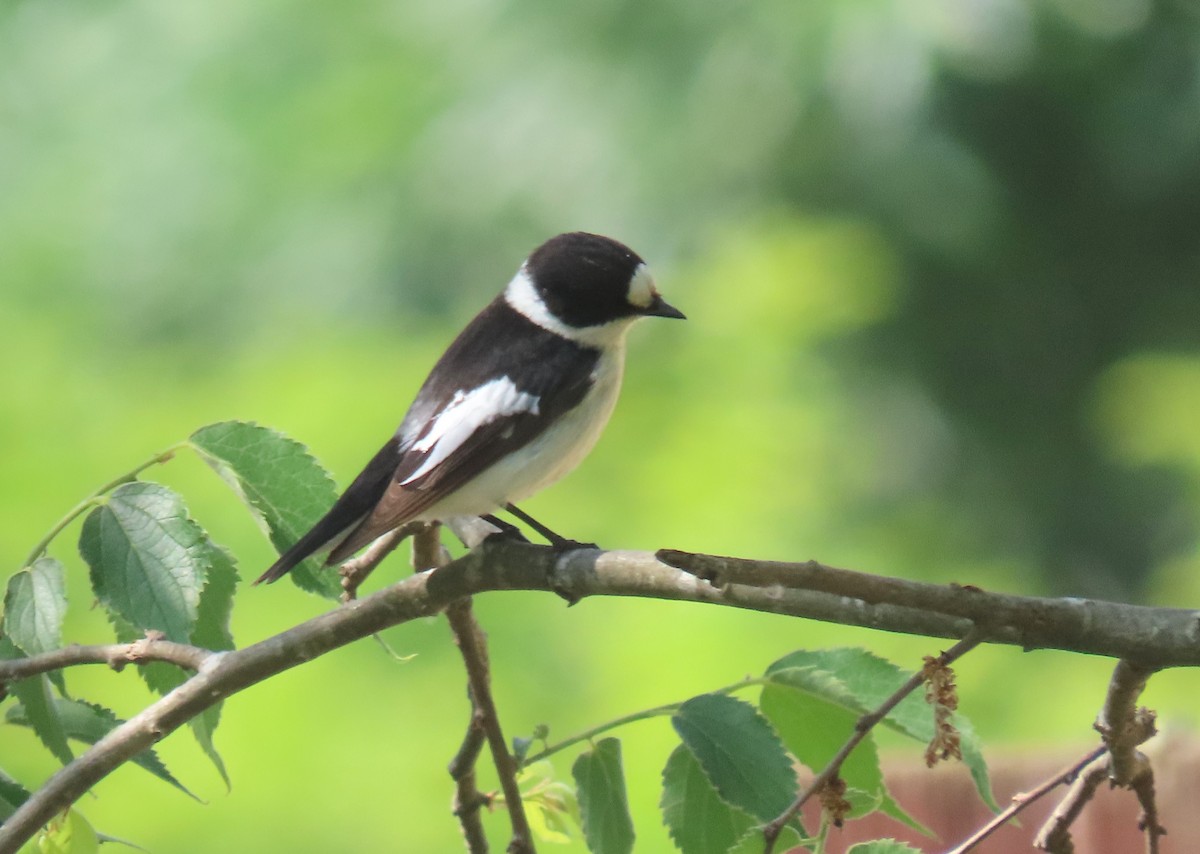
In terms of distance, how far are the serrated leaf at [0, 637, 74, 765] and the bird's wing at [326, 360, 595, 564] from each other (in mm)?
497

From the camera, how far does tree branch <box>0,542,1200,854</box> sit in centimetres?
90

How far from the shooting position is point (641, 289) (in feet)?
6.86

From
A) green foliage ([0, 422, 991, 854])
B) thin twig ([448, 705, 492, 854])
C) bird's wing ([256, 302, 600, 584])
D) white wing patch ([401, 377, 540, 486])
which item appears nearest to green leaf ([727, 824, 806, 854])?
green foliage ([0, 422, 991, 854])

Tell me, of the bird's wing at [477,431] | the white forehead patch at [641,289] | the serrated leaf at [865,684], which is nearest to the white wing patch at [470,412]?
the bird's wing at [477,431]

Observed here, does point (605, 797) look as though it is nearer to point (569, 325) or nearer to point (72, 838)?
→ point (72, 838)

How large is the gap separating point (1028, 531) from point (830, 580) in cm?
419

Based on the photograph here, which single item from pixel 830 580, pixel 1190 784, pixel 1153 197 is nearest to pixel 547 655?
pixel 1190 784

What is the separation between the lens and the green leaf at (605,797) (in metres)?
1.23

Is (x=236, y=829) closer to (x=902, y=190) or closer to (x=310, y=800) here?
(x=310, y=800)

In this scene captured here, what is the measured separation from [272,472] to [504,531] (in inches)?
20.2

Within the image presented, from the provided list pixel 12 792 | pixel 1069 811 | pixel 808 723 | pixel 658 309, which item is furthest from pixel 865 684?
pixel 658 309

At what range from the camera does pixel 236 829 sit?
3.57 meters

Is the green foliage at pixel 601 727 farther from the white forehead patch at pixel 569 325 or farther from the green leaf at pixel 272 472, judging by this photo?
the white forehead patch at pixel 569 325

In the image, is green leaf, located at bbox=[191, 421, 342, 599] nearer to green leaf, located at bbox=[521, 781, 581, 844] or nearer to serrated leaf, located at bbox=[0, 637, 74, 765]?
serrated leaf, located at bbox=[0, 637, 74, 765]
